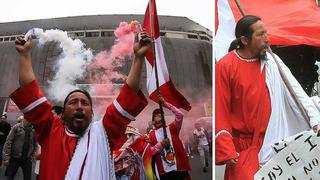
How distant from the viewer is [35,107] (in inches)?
132

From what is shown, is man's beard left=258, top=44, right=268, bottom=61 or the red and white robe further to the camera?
man's beard left=258, top=44, right=268, bottom=61

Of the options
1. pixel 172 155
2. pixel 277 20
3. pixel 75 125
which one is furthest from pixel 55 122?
pixel 277 20

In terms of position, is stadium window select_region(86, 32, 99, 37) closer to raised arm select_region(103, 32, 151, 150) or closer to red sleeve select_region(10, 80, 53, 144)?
raised arm select_region(103, 32, 151, 150)

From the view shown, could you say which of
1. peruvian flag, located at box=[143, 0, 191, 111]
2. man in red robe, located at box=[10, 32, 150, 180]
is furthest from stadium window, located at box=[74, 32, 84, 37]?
man in red robe, located at box=[10, 32, 150, 180]

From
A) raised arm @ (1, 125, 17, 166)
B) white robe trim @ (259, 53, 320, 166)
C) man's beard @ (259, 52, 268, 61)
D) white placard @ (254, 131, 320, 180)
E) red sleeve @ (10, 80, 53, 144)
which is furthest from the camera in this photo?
raised arm @ (1, 125, 17, 166)

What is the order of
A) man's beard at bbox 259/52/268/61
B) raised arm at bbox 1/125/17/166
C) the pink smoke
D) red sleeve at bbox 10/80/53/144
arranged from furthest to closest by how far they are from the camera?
raised arm at bbox 1/125/17/166 < the pink smoke < man's beard at bbox 259/52/268/61 < red sleeve at bbox 10/80/53/144

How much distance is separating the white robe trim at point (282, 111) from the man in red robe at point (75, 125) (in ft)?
3.93

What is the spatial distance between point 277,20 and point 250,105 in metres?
0.89

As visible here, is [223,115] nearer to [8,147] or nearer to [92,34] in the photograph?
[92,34]

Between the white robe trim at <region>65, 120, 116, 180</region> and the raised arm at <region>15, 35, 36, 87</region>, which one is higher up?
the raised arm at <region>15, 35, 36, 87</region>

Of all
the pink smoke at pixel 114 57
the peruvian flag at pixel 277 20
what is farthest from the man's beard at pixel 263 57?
the pink smoke at pixel 114 57

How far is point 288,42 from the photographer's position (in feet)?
14.0

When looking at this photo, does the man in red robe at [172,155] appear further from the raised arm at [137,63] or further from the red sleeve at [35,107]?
the red sleeve at [35,107]

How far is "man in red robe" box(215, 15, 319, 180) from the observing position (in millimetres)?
4004
